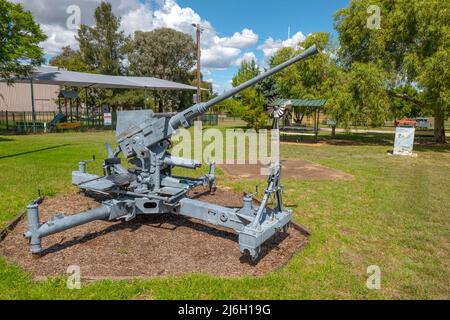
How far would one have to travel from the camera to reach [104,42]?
45.9 meters

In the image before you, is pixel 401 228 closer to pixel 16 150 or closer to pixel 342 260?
pixel 342 260

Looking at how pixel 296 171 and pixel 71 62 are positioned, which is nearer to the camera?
pixel 296 171

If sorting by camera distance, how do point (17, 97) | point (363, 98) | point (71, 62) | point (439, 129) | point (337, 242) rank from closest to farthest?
1. point (337, 242)
2. point (363, 98)
3. point (439, 129)
4. point (17, 97)
5. point (71, 62)

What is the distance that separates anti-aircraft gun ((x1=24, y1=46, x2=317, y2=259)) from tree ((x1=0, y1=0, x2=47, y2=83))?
15.7 metres

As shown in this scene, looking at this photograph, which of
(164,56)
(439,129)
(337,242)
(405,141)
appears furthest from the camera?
(164,56)

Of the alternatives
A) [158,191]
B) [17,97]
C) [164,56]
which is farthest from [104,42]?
[158,191]

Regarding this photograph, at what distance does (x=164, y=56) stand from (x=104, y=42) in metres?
8.30

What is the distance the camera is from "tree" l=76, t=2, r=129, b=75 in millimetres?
45000

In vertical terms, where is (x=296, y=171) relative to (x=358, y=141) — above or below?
below

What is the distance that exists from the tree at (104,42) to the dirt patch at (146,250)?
43444mm

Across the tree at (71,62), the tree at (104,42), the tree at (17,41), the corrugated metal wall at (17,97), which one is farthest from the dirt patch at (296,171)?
the tree at (104,42)

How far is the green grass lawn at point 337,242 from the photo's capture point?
3529mm

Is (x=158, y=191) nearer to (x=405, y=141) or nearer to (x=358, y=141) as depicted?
(x=405, y=141)

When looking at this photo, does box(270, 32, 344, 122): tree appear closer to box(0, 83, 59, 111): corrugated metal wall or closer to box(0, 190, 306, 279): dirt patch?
box(0, 190, 306, 279): dirt patch
